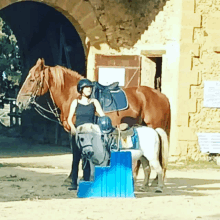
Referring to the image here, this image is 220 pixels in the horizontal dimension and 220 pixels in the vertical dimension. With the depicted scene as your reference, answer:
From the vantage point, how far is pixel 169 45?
15.3 metres

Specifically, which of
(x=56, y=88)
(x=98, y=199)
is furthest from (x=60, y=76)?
(x=98, y=199)

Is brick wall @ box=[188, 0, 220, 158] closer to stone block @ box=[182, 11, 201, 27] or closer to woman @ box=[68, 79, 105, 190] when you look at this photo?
stone block @ box=[182, 11, 201, 27]

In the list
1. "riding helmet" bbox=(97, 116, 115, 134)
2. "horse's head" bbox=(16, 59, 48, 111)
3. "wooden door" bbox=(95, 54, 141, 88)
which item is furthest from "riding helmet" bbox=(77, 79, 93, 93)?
"wooden door" bbox=(95, 54, 141, 88)

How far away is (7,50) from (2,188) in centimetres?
1059

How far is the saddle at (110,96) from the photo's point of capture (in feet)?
36.7

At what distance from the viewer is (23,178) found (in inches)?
469

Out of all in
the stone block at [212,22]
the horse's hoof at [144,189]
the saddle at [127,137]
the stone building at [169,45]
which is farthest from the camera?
the stone block at [212,22]

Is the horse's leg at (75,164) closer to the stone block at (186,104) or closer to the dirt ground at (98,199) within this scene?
the dirt ground at (98,199)

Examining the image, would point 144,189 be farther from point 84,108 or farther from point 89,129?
point 84,108

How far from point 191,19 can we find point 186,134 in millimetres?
2352

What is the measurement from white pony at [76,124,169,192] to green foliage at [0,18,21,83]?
35.6ft

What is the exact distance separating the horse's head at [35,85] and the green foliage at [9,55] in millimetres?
9627

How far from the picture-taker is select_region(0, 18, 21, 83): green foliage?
68.4ft

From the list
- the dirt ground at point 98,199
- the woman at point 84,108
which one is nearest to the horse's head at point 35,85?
the woman at point 84,108
